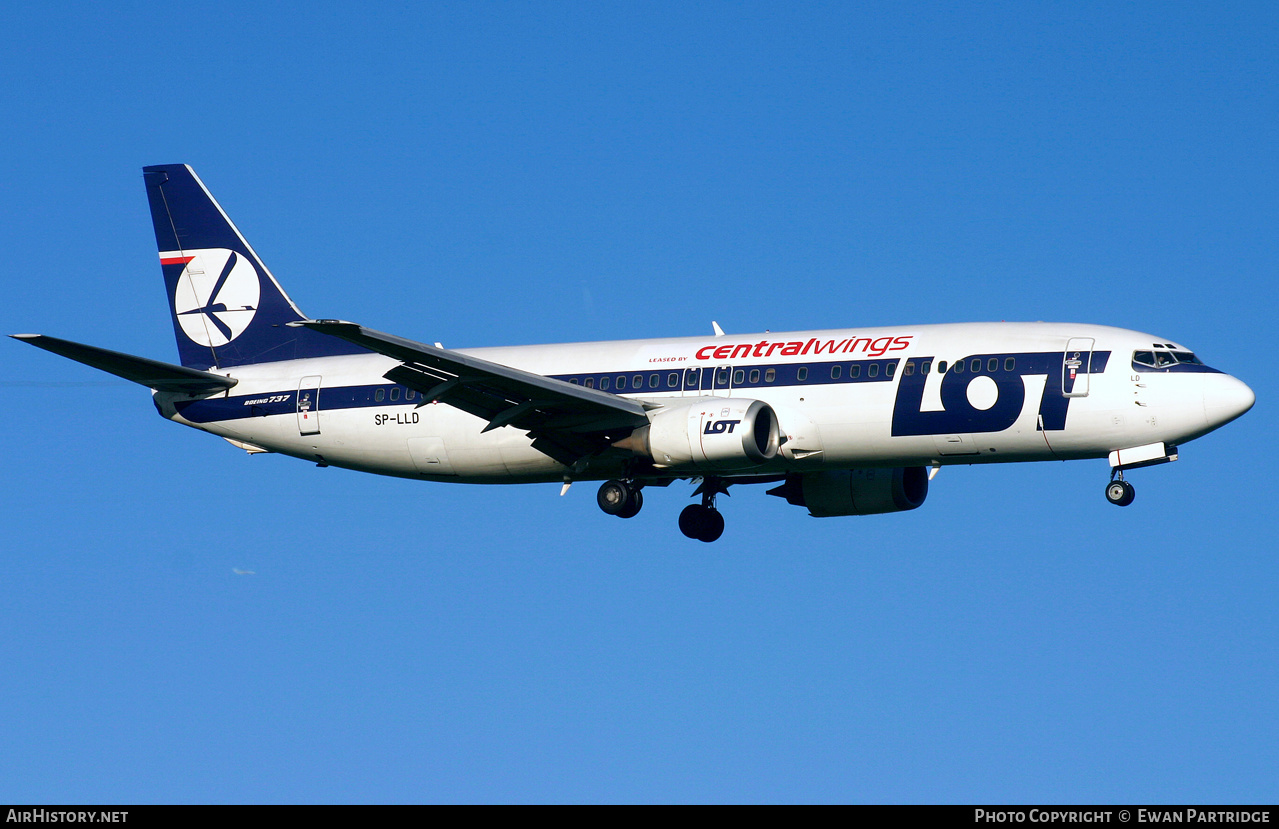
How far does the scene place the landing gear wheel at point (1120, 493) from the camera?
39531 millimetres

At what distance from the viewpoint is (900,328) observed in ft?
140

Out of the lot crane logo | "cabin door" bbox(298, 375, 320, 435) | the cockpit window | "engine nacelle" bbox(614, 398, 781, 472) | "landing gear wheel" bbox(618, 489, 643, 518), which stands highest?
the lot crane logo

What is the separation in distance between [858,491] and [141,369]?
2199 centimetres

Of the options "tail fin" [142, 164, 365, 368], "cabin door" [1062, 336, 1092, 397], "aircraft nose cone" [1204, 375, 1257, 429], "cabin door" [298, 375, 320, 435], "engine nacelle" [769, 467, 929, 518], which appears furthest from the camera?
"tail fin" [142, 164, 365, 368]

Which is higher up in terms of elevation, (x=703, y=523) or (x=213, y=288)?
(x=213, y=288)

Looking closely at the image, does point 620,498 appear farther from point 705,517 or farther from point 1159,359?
point 1159,359

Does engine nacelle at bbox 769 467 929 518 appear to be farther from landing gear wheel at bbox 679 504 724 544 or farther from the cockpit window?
the cockpit window

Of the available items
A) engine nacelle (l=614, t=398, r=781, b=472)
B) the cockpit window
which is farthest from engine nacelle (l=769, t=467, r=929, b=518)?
the cockpit window

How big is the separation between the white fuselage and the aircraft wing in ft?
3.76

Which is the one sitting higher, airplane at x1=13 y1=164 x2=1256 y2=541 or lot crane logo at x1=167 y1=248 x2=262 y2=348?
lot crane logo at x1=167 y1=248 x2=262 y2=348

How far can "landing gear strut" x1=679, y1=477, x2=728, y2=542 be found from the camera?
4853cm

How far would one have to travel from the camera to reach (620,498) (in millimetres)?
44312

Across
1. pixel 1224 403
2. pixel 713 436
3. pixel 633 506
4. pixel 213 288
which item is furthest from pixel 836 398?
pixel 213 288

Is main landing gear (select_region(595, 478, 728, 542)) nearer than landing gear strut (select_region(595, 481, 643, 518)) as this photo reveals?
No
